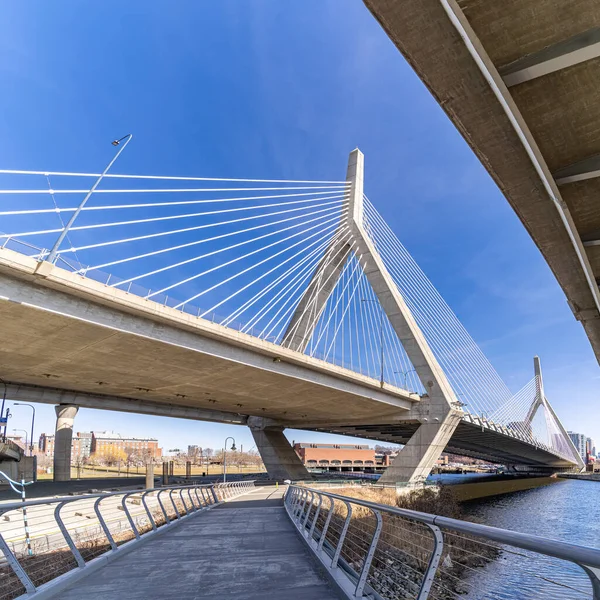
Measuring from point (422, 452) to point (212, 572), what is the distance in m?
34.2

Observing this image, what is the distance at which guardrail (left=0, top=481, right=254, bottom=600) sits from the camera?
5672 mm

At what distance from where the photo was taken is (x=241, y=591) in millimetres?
5117

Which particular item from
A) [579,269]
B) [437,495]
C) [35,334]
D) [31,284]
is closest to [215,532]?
[579,269]

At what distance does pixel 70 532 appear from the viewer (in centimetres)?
1462

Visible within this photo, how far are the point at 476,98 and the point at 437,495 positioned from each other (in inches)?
1369

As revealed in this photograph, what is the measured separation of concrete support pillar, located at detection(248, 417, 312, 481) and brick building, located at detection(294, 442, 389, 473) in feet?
218

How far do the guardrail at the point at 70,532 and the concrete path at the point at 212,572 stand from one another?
43cm

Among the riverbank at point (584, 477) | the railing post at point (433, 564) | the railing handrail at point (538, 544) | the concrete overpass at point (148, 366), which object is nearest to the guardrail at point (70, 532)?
the railing post at point (433, 564)

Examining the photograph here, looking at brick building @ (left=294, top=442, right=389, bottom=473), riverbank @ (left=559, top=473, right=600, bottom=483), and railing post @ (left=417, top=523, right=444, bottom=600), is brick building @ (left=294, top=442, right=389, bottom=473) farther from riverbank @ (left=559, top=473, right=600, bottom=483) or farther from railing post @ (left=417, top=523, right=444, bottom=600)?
railing post @ (left=417, top=523, right=444, bottom=600)

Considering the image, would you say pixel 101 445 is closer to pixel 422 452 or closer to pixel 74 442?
pixel 74 442

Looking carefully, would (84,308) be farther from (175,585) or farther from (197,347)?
(175,585)

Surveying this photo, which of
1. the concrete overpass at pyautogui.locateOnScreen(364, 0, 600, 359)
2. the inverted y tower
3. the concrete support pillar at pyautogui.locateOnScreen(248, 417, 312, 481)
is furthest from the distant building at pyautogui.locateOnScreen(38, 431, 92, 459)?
the concrete overpass at pyautogui.locateOnScreen(364, 0, 600, 359)

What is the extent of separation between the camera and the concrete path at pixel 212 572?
502 centimetres

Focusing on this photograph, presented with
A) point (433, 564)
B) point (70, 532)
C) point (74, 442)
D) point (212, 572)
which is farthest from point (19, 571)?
point (74, 442)
